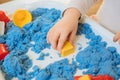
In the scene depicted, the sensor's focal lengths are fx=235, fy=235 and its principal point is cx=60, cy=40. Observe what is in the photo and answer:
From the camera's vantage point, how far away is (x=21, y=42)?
0.50m

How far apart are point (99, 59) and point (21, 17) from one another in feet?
0.72

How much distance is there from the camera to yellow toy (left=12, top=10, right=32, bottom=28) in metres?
0.56

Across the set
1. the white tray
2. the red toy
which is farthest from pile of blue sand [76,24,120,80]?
the red toy

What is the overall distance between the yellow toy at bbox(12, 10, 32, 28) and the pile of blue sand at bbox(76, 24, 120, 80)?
16 cm

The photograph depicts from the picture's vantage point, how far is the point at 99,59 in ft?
1.50

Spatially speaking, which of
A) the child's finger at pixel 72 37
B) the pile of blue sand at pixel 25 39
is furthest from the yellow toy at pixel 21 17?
the child's finger at pixel 72 37

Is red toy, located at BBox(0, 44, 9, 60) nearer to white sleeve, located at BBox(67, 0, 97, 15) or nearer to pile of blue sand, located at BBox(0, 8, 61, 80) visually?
pile of blue sand, located at BBox(0, 8, 61, 80)

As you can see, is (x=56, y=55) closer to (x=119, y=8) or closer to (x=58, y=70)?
(x=58, y=70)

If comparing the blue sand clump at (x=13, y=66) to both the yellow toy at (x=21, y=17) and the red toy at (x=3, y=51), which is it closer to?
the red toy at (x=3, y=51)

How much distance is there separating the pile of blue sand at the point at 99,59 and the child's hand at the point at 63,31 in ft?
0.15

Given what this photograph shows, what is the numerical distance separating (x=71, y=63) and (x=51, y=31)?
0.31 feet

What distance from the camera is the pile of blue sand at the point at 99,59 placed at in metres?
0.43

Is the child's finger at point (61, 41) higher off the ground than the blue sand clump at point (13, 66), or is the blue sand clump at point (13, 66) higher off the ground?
the child's finger at point (61, 41)

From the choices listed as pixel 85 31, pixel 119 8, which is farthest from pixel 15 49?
pixel 119 8
